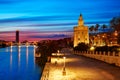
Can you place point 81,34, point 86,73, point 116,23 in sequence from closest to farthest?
1. point 86,73
2. point 116,23
3. point 81,34

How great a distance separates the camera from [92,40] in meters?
146

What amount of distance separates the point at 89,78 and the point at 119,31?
4366cm

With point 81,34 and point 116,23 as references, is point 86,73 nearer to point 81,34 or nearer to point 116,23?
point 116,23

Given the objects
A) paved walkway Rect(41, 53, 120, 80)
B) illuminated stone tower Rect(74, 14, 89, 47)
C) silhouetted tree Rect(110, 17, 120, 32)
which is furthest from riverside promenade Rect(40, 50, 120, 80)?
illuminated stone tower Rect(74, 14, 89, 47)

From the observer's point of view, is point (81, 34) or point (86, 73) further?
point (81, 34)

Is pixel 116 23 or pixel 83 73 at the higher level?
pixel 116 23

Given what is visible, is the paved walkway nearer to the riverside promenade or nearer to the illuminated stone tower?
→ the riverside promenade

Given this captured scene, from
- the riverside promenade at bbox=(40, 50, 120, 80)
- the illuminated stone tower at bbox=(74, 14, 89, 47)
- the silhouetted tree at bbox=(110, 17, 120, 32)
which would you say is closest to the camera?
the riverside promenade at bbox=(40, 50, 120, 80)

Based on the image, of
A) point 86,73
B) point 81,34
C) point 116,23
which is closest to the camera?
point 86,73

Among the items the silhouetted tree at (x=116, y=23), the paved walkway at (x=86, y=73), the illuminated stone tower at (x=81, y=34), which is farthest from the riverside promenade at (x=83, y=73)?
the illuminated stone tower at (x=81, y=34)

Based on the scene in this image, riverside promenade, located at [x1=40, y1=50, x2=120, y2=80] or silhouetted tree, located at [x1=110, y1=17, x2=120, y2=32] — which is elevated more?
silhouetted tree, located at [x1=110, y1=17, x2=120, y2=32]

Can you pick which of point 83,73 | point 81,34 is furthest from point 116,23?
point 81,34

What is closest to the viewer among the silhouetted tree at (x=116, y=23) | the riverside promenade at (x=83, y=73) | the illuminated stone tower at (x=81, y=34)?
the riverside promenade at (x=83, y=73)

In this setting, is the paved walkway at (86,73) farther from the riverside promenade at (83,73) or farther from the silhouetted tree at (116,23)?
the silhouetted tree at (116,23)
